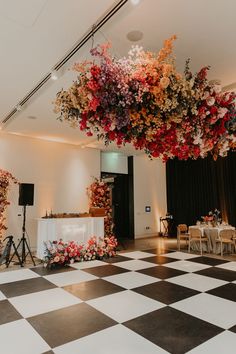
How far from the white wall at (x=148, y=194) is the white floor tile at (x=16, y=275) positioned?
606cm

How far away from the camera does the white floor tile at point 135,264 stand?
555 cm

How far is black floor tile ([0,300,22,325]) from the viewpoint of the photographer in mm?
3082

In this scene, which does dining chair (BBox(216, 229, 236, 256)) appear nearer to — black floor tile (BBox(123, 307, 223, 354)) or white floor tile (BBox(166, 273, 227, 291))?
white floor tile (BBox(166, 273, 227, 291))

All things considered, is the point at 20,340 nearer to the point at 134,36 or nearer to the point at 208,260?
the point at 134,36

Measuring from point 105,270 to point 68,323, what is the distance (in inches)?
94.3

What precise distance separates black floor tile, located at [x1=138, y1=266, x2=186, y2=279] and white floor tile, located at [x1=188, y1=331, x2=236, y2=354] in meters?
2.20

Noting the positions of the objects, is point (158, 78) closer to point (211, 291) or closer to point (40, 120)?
point (211, 291)

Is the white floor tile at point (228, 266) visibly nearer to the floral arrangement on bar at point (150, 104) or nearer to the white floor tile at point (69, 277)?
the white floor tile at point (69, 277)

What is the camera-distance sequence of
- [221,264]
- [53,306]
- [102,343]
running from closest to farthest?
[102,343] → [53,306] → [221,264]

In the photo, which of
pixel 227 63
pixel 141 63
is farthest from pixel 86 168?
pixel 141 63

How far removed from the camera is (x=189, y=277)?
4.80 meters

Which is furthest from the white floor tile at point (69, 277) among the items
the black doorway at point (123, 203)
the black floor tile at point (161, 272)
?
the black doorway at point (123, 203)

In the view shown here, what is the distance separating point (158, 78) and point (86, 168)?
7039 millimetres

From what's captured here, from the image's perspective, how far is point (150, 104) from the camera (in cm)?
267
